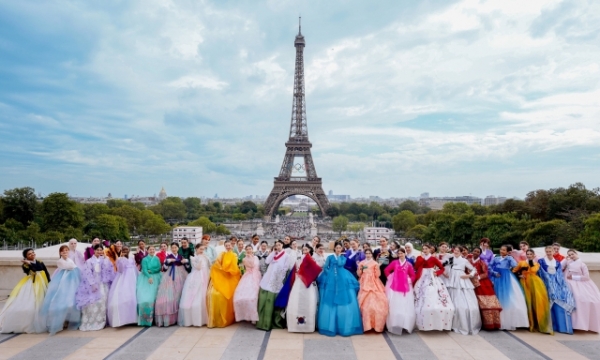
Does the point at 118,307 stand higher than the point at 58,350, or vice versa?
the point at 118,307

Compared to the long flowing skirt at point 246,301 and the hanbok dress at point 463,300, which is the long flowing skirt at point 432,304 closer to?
the hanbok dress at point 463,300

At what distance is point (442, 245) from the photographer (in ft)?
22.1

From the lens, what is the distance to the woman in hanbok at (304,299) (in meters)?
6.19

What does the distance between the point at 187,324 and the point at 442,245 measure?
4212mm

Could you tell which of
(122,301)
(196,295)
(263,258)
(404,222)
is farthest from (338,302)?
(404,222)

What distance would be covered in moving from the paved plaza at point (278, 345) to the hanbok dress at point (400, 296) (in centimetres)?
17

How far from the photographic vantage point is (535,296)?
20.9 feet

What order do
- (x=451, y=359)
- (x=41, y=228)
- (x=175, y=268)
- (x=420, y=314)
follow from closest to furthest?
(x=451, y=359)
(x=420, y=314)
(x=175, y=268)
(x=41, y=228)

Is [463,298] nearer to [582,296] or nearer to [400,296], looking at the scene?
[400,296]

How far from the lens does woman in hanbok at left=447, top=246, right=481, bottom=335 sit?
621 cm

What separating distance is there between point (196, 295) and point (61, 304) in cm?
194

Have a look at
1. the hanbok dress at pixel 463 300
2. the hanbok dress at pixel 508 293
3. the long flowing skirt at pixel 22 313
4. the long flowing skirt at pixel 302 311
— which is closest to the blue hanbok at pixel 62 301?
the long flowing skirt at pixel 22 313

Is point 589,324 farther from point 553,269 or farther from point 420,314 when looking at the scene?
point 420,314

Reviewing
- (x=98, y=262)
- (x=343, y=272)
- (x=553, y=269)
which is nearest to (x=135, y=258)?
(x=98, y=262)
